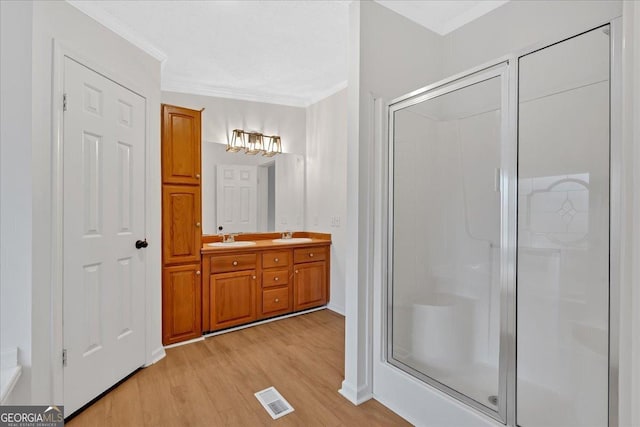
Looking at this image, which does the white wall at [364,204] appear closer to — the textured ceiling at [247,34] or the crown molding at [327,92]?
the textured ceiling at [247,34]

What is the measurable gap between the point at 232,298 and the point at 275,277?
A: 0.50 meters

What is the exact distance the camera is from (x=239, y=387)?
6.79ft

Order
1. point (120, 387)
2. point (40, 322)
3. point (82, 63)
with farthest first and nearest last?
point (120, 387) → point (82, 63) → point (40, 322)

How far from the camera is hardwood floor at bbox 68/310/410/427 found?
1752mm

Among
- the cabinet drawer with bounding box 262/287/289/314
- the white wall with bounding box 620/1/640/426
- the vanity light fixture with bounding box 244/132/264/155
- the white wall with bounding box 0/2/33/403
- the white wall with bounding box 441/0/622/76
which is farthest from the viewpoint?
the vanity light fixture with bounding box 244/132/264/155

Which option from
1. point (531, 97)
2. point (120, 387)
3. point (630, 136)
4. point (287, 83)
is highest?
point (287, 83)

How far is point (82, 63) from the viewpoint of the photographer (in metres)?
1.83

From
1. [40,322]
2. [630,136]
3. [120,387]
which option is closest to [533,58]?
[630,136]

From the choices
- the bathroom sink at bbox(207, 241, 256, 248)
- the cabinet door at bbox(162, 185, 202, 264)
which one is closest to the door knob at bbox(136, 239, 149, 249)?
the cabinet door at bbox(162, 185, 202, 264)

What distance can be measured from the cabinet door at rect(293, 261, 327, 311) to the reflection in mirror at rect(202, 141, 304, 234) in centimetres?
64

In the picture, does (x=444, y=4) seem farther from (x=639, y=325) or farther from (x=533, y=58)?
(x=639, y=325)

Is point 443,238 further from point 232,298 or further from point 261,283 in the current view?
point 232,298

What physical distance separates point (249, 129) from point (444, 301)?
2.85 m

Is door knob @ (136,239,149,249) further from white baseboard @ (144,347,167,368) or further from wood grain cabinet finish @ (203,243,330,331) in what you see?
white baseboard @ (144,347,167,368)
